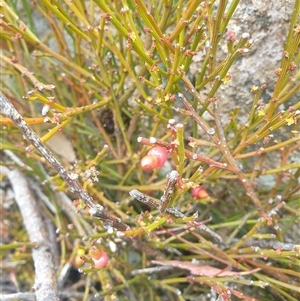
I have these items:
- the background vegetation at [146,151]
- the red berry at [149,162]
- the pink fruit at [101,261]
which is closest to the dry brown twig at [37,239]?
the background vegetation at [146,151]

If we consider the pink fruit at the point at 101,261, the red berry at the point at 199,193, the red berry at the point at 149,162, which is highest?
the red berry at the point at 149,162

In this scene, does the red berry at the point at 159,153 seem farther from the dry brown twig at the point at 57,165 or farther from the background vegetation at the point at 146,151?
the dry brown twig at the point at 57,165

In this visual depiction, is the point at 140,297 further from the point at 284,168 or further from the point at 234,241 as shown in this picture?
the point at 284,168

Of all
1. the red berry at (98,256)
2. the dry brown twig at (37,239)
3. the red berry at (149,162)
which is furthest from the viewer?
the dry brown twig at (37,239)

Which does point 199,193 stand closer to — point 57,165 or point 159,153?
point 159,153

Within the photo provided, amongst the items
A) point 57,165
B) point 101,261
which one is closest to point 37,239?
point 101,261

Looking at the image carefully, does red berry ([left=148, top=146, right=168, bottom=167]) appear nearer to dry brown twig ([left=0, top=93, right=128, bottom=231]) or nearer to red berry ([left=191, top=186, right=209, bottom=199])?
dry brown twig ([left=0, top=93, right=128, bottom=231])

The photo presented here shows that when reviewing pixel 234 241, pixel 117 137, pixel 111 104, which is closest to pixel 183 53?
pixel 111 104

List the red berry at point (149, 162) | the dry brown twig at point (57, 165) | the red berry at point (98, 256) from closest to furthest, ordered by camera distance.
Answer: the dry brown twig at point (57, 165), the red berry at point (149, 162), the red berry at point (98, 256)
